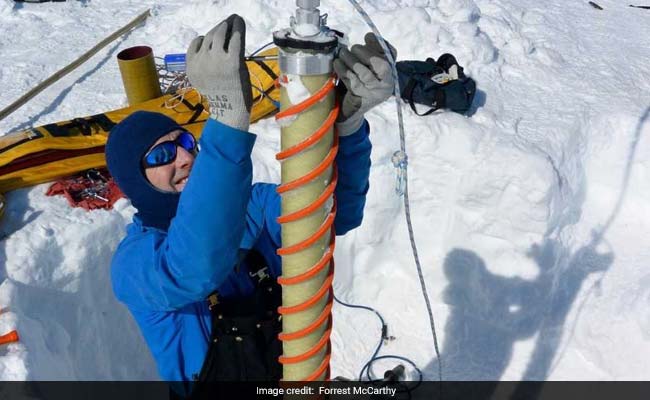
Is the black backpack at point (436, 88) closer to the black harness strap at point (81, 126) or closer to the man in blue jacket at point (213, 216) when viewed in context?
the black harness strap at point (81, 126)

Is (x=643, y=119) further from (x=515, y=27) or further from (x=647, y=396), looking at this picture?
(x=647, y=396)

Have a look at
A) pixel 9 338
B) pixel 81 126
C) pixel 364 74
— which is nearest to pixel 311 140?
pixel 364 74

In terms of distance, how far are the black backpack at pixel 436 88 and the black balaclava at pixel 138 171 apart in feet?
11.7

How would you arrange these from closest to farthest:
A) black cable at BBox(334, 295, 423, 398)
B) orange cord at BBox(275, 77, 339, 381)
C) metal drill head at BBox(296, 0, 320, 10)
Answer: metal drill head at BBox(296, 0, 320, 10) < orange cord at BBox(275, 77, 339, 381) < black cable at BBox(334, 295, 423, 398)

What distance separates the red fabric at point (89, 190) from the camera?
421cm

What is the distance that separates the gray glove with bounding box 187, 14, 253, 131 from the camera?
1.38 meters

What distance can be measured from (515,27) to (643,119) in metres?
2.09

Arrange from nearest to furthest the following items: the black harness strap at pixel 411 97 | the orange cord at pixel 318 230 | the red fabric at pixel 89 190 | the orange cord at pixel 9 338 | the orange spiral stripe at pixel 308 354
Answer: the orange cord at pixel 318 230
the orange spiral stripe at pixel 308 354
the orange cord at pixel 9 338
the red fabric at pixel 89 190
the black harness strap at pixel 411 97

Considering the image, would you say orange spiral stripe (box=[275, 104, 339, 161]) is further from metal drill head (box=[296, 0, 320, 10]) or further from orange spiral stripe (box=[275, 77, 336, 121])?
metal drill head (box=[296, 0, 320, 10])

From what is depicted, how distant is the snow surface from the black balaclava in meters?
2.02

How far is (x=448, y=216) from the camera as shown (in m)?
4.97

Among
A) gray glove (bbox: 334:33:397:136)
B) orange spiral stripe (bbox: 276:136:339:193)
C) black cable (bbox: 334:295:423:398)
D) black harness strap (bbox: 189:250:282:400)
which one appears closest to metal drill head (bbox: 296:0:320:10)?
gray glove (bbox: 334:33:397:136)

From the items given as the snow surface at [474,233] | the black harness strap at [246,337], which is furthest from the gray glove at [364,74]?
the snow surface at [474,233]

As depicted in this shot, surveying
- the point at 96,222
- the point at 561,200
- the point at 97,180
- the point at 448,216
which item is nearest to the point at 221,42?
the point at 96,222
